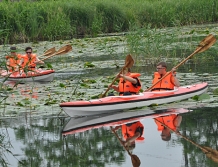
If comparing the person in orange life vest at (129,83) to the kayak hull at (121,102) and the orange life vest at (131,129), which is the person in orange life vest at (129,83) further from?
the orange life vest at (131,129)

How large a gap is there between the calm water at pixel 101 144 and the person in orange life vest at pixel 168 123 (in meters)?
0.07

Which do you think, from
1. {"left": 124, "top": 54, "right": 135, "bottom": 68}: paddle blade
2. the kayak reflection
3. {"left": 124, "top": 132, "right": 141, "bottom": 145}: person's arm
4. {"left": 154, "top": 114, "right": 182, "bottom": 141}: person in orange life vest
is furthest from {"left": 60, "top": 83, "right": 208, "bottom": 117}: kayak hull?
{"left": 124, "top": 132, "right": 141, "bottom": 145}: person's arm

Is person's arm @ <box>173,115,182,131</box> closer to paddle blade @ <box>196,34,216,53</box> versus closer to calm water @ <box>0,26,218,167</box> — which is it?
calm water @ <box>0,26,218,167</box>

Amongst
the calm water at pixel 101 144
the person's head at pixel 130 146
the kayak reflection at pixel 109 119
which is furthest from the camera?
the kayak reflection at pixel 109 119

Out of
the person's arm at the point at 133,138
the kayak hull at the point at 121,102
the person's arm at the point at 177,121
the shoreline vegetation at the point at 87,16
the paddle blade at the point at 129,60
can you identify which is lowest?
the person's arm at the point at 133,138

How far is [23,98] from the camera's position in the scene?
11.0 meters

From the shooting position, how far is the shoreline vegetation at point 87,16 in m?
21.1

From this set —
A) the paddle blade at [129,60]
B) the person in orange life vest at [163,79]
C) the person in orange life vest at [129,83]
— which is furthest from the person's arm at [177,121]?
the person in orange life vest at [163,79]

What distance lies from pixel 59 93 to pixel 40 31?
1075 centimetres

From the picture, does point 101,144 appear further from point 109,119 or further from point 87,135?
point 109,119

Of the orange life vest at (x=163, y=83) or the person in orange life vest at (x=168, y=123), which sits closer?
the person in orange life vest at (x=168, y=123)

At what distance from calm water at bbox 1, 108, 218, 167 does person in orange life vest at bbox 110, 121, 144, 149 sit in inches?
3.2

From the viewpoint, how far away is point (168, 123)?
337 inches

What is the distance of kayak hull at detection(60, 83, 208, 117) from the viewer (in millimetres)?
9148
